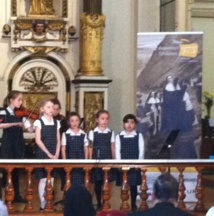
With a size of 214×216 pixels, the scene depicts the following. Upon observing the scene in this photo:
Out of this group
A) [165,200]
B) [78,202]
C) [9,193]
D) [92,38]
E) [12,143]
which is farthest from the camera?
[92,38]

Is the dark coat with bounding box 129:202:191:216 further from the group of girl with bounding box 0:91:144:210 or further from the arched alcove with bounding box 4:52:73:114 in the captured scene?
the arched alcove with bounding box 4:52:73:114

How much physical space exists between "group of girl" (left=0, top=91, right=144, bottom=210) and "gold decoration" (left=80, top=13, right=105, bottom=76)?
13.8 ft

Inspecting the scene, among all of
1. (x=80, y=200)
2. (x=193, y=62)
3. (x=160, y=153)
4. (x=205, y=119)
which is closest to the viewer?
(x=80, y=200)

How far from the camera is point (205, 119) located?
549 inches

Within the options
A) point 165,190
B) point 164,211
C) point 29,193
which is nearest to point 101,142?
point 29,193

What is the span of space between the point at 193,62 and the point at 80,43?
4034 millimetres

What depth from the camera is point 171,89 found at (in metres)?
10.5

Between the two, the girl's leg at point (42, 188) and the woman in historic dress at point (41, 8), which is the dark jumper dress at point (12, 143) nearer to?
the girl's leg at point (42, 188)

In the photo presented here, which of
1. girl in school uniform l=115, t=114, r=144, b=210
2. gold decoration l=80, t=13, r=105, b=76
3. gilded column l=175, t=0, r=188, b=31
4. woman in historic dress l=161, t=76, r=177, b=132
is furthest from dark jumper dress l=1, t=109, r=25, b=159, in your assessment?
gilded column l=175, t=0, r=188, b=31

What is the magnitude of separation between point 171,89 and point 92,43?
139 inches

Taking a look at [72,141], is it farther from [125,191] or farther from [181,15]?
[181,15]

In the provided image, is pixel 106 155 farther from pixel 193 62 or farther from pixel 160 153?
pixel 193 62

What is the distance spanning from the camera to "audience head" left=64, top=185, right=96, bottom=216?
14.8ft

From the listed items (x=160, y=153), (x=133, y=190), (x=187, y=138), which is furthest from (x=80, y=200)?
(x=187, y=138)
